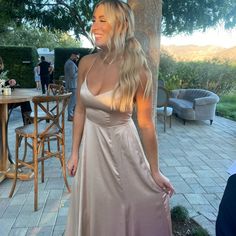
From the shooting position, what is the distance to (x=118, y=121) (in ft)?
5.09

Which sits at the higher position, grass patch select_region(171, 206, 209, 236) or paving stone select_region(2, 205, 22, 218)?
grass patch select_region(171, 206, 209, 236)

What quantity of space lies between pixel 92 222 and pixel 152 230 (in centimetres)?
33

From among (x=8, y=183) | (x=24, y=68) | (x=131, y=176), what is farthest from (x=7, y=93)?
(x=24, y=68)

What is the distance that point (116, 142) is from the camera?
5.14 ft

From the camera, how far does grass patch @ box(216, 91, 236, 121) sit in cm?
866

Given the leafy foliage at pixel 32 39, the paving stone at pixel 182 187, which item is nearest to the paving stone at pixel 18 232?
the paving stone at pixel 182 187

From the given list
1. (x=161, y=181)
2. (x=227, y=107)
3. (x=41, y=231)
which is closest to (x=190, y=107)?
(x=227, y=107)

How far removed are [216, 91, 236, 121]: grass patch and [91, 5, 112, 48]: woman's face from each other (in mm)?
7374

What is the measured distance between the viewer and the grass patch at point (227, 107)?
866 cm

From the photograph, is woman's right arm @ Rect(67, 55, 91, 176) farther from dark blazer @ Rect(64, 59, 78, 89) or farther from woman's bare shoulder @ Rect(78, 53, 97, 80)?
dark blazer @ Rect(64, 59, 78, 89)

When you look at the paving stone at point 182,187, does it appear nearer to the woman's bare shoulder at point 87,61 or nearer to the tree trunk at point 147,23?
the tree trunk at point 147,23

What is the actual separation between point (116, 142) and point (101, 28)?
22.6 inches

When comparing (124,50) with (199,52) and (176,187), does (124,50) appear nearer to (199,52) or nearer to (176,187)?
(176,187)

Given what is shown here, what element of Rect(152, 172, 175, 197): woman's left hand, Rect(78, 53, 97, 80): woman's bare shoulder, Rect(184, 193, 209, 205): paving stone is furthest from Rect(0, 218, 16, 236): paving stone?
Rect(184, 193, 209, 205): paving stone
